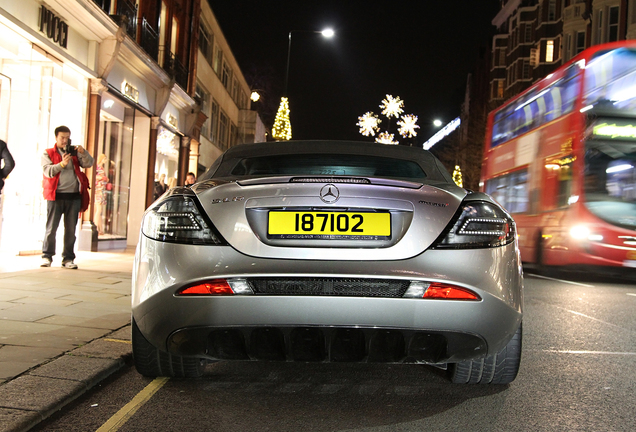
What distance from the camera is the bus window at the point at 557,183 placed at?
12102 millimetres

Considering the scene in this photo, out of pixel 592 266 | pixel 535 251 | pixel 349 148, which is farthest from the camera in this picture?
→ pixel 535 251

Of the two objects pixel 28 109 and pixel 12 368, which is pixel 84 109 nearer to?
pixel 28 109

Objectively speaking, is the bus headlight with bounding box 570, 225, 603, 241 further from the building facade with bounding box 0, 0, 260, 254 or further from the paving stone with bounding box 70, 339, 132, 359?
the building facade with bounding box 0, 0, 260, 254

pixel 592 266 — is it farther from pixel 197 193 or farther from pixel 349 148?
pixel 197 193

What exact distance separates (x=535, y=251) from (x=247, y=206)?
37.2 feet

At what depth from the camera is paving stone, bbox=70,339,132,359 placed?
434 cm

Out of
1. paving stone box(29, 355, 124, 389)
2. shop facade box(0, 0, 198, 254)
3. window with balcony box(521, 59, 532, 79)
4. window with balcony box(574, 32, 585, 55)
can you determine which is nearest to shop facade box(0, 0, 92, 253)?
shop facade box(0, 0, 198, 254)

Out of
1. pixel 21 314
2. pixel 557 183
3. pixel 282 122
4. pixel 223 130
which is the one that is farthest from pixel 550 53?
pixel 21 314

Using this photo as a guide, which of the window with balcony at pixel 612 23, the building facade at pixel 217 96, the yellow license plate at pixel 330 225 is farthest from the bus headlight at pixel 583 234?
the window with balcony at pixel 612 23

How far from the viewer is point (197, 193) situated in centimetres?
348

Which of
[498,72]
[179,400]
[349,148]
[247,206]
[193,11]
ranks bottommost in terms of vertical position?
[179,400]

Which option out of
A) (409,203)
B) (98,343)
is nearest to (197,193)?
(409,203)

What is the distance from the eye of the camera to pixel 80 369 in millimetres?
3939

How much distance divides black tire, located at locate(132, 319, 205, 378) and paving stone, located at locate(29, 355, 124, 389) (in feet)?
0.86
